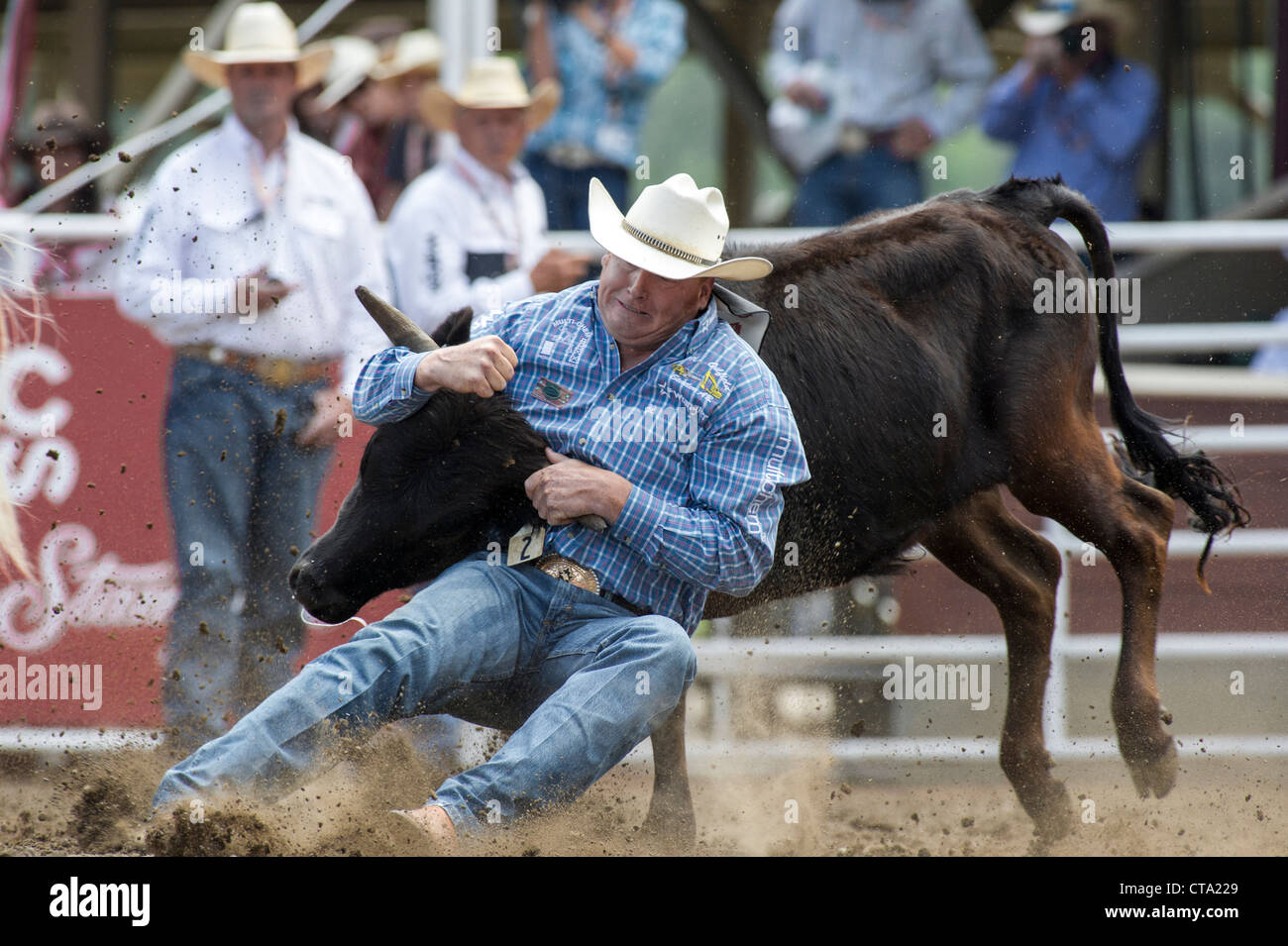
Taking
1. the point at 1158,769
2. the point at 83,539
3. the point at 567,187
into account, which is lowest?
the point at 1158,769

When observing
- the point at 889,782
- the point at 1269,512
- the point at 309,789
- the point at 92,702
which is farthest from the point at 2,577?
the point at 1269,512

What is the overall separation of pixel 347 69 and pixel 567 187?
1.20 m

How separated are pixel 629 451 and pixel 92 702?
280 cm

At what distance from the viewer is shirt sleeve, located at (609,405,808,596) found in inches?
130

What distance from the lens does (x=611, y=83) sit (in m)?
6.27

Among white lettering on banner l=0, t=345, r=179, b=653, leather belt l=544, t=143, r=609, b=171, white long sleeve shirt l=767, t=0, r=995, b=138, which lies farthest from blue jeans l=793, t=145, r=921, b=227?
white lettering on banner l=0, t=345, r=179, b=653

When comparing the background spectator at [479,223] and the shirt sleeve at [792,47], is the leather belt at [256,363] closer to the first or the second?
the background spectator at [479,223]

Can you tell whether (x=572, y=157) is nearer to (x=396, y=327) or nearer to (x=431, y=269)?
(x=431, y=269)

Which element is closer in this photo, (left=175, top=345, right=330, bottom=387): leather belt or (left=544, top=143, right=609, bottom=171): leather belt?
(left=175, top=345, right=330, bottom=387): leather belt

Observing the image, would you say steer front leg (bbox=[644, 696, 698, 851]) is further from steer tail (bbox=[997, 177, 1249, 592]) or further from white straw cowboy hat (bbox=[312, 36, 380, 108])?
white straw cowboy hat (bbox=[312, 36, 380, 108])

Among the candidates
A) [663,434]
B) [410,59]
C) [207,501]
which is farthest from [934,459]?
[410,59]

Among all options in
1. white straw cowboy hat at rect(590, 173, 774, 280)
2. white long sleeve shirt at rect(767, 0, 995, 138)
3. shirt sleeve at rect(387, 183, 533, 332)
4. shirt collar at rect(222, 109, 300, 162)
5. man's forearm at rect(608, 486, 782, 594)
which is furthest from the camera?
white long sleeve shirt at rect(767, 0, 995, 138)

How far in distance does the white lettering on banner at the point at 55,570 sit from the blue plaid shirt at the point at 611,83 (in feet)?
7.33

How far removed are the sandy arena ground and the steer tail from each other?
0.92m
